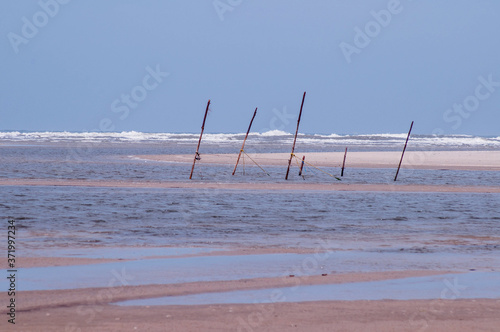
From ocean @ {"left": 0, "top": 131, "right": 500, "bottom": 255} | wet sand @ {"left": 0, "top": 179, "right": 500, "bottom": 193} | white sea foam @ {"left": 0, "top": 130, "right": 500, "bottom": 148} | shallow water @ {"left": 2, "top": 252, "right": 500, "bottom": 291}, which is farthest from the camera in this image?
white sea foam @ {"left": 0, "top": 130, "right": 500, "bottom": 148}

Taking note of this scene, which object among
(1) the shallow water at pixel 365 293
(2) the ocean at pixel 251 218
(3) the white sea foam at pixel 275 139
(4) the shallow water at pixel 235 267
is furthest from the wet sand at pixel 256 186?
(3) the white sea foam at pixel 275 139

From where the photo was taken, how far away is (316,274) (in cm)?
955

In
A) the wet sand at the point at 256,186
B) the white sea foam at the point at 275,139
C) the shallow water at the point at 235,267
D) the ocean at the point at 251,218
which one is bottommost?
the white sea foam at the point at 275,139

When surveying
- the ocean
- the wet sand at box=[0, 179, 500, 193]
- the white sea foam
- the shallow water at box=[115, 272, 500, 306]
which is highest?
the shallow water at box=[115, 272, 500, 306]

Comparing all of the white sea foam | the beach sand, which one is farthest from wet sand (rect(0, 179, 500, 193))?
the white sea foam

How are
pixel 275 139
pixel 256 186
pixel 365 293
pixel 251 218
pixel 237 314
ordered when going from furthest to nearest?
1. pixel 275 139
2. pixel 256 186
3. pixel 251 218
4. pixel 365 293
5. pixel 237 314

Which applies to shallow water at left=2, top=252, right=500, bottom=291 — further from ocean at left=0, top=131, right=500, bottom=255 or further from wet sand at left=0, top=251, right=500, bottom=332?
ocean at left=0, top=131, right=500, bottom=255

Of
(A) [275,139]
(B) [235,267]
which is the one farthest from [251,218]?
(A) [275,139]

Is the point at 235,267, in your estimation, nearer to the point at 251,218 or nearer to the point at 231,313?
the point at 231,313

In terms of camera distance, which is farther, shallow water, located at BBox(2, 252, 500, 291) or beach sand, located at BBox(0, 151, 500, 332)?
shallow water, located at BBox(2, 252, 500, 291)

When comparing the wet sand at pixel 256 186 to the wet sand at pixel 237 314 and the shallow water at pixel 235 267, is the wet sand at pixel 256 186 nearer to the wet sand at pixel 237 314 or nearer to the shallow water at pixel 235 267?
the shallow water at pixel 235 267

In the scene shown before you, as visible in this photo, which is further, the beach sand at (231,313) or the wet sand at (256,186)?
the wet sand at (256,186)

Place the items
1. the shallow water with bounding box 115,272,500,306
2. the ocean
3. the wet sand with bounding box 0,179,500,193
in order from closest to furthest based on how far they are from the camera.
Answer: the shallow water with bounding box 115,272,500,306, the ocean, the wet sand with bounding box 0,179,500,193

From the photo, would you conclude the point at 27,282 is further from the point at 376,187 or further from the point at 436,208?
the point at 376,187
